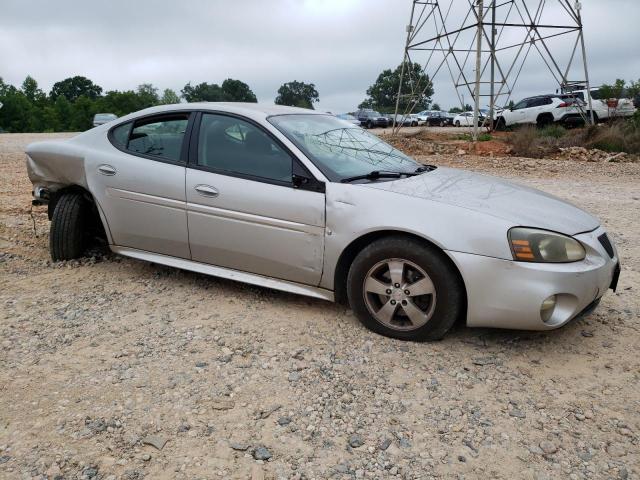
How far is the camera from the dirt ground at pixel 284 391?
2.39 metres

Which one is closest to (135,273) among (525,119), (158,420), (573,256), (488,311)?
(158,420)

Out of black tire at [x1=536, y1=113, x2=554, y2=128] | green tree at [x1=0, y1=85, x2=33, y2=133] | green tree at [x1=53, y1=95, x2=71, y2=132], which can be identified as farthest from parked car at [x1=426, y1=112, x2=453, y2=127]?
green tree at [x1=0, y1=85, x2=33, y2=133]

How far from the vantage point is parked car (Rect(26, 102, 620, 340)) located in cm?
317

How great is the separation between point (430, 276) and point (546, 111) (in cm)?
1987

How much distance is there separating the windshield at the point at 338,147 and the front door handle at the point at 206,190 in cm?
64

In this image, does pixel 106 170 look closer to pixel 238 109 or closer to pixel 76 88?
pixel 238 109

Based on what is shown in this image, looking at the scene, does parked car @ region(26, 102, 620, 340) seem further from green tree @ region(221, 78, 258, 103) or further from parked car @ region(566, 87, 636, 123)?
green tree @ region(221, 78, 258, 103)

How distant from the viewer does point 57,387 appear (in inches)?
115

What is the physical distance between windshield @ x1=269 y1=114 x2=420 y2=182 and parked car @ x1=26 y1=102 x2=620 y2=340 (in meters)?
0.02

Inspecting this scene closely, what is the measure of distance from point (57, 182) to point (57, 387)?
2445mm

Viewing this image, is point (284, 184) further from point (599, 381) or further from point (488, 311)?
point (599, 381)

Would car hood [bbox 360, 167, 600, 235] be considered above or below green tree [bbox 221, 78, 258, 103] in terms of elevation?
below

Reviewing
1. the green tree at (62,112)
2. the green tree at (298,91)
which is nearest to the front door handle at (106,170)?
the green tree at (62,112)

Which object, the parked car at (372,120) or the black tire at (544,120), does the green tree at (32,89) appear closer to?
the parked car at (372,120)
